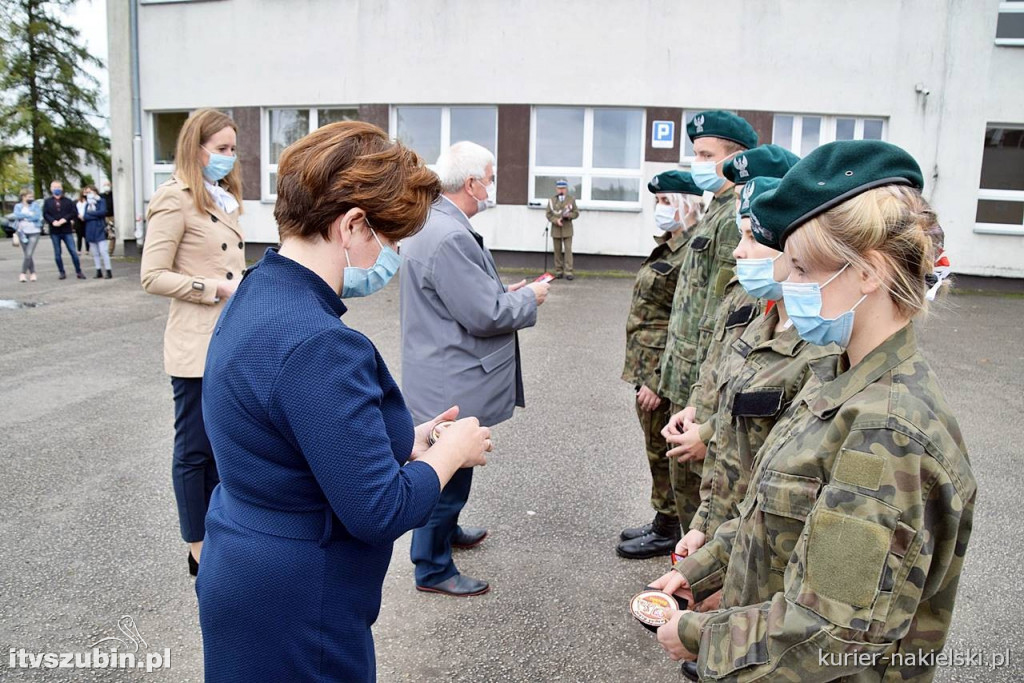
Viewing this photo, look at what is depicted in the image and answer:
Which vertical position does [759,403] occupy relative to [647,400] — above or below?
above

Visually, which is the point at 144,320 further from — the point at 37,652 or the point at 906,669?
the point at 906,669

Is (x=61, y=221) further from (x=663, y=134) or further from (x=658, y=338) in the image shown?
(x=658, y=338)

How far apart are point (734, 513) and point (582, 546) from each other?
1.96 metres

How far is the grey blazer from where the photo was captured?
3.59m

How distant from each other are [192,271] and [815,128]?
1568cm

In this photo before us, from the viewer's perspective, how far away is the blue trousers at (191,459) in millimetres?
3729

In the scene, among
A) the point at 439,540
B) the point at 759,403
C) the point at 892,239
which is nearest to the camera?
the point at 892,239

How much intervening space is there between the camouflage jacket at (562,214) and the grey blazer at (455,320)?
41.1ft

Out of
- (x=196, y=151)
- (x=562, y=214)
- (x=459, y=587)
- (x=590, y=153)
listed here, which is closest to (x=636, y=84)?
(x=590, y=153)

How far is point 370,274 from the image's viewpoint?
6.52 ft

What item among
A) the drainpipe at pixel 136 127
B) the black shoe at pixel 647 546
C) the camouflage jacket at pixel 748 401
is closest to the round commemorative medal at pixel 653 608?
the camouflage jacket at pixel 748 401

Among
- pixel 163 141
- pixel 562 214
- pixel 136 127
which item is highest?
pixel 136 127

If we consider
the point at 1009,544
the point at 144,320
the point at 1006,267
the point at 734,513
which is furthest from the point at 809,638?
the point at 1006,267

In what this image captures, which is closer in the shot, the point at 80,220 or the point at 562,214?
the point at 562,214
